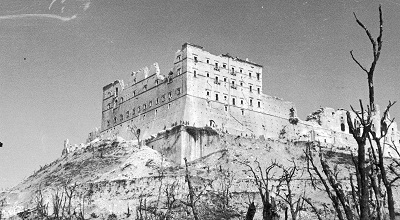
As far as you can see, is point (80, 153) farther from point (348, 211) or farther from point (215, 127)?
point (348, 211)

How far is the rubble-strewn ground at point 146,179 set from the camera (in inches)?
2643

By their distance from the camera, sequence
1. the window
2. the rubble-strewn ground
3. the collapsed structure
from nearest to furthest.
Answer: the rubble-strewn ground < the collapsed structure < the window

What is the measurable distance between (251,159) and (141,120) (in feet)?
66.4

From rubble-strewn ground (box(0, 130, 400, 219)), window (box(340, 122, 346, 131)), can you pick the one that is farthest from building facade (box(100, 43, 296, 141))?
window (box(340, 122, 346, 131))

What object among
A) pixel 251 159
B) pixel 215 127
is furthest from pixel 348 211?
pixel 215 127

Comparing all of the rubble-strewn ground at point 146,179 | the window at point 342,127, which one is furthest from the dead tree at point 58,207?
the window at point 342,127

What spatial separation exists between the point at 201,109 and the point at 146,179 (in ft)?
52.6

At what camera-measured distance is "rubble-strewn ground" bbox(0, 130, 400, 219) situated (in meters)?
67.1

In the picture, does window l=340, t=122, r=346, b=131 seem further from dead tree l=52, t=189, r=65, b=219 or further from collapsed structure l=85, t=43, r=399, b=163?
dead tree l=52, t=189, r=65, b=219

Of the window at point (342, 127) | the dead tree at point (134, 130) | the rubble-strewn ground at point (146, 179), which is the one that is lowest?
the rubble-strewn ground at point (146, 179)

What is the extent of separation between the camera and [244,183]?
72250 millimetres

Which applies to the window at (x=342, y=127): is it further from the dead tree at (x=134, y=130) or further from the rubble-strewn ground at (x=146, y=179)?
the dead tree at (x=134, y=130)

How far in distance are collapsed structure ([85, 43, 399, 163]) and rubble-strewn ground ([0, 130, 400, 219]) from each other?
3.59m

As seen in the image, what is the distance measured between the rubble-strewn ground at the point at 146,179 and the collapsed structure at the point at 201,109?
3591 millimetres
